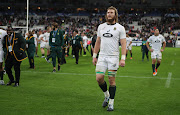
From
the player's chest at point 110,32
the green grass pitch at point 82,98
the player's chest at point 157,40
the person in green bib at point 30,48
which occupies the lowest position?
the green grass pitch at point 82,98

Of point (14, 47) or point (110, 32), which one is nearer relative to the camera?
point (110, 32)

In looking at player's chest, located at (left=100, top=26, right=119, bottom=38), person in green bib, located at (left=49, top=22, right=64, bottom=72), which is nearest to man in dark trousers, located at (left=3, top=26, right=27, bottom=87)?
person in green bib, located at (left=49, top=22, right=64, bottom=72)

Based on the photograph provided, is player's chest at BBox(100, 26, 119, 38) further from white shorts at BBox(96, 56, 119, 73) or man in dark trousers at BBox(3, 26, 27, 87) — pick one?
man in dark trousers at BBox(3, 26, 27, 87)

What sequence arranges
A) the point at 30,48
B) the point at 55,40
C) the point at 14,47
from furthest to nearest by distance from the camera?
1. the point at 30,48
2. the point at 55,40
3. the point at 14,47

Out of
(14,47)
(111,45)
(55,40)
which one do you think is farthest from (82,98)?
(55,40)

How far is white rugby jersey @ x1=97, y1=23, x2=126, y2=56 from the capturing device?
616cm

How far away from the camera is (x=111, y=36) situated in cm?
618

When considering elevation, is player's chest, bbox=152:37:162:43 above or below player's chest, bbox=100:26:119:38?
below

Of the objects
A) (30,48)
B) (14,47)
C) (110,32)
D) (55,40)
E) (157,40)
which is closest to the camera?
(110,32)

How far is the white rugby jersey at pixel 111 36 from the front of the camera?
20.2 ft

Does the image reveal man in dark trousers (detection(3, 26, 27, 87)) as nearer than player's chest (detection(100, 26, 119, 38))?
No

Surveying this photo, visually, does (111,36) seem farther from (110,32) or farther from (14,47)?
(14,47)

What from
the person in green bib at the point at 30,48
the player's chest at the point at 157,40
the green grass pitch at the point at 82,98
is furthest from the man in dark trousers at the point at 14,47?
the player's chest at the point at 157,40

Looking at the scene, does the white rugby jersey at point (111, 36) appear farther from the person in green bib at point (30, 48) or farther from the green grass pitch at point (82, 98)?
the person in green bib at point (30, 48)
